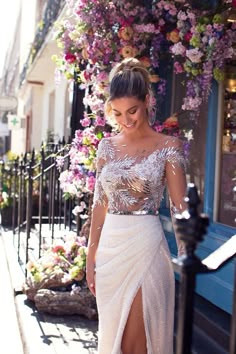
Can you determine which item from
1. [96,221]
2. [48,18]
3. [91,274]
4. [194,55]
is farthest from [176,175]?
[48,18]

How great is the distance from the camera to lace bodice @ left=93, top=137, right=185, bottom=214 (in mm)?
2711

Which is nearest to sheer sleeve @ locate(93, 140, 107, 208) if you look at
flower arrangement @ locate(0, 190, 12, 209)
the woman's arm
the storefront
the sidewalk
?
the woman's arm

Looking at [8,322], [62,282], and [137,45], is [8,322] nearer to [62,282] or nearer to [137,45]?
[62,282]

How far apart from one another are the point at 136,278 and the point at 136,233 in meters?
0.22

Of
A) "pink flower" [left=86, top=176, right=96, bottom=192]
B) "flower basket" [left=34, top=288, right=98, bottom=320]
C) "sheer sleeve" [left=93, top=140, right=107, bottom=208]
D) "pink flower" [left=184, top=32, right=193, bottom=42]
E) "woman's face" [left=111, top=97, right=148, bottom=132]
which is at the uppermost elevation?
"pink flower" [left=184, top=32, right=193, bottom=42]

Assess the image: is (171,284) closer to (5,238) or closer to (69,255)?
(69,255)

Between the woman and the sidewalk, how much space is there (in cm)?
156

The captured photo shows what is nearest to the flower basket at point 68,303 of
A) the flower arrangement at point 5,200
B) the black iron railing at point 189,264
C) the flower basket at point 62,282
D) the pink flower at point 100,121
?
the flower basket at point 62,282

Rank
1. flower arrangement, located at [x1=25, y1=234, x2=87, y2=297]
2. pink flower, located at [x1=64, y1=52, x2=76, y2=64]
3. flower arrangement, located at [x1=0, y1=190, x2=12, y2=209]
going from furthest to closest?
1. flower arrangement, located at [x1=0, y1=190, x2=12, y2=209]
2. pink flower, located at [x1=64, y1=52, x2=76, y2=64]
3. flower arrangement, located at [x1=25, y1=234, x2=87, y2=297]

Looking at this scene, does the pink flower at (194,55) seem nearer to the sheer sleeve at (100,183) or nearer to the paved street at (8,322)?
the sheer sleeve at (100,183)

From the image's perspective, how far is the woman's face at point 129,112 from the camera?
8.98 feet

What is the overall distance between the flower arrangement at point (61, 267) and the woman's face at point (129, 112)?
2.53 m

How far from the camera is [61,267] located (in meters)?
5.38

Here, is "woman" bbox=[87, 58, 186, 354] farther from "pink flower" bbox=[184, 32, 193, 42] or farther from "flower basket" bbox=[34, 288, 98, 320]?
"flower basket" bbox=[34, 288, 98, 320]
